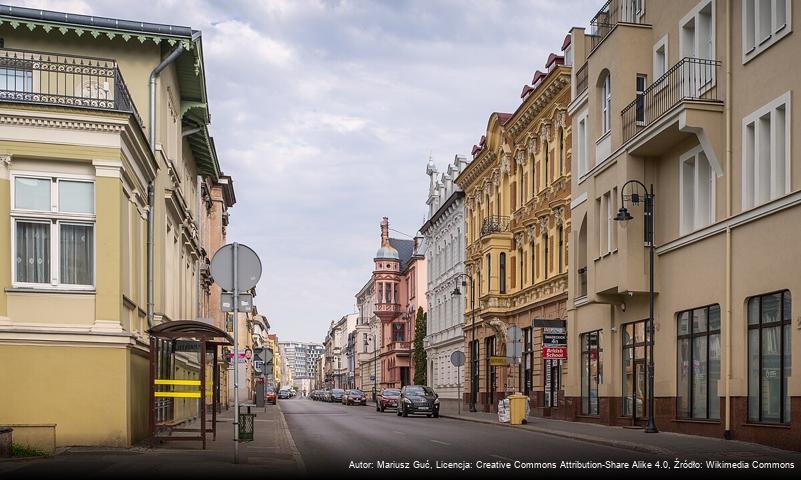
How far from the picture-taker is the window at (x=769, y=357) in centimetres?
2064

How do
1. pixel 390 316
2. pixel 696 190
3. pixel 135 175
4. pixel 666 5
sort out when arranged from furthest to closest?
pixel 390 316
pixel 666 5
pixel 696 190
pixel 135 175

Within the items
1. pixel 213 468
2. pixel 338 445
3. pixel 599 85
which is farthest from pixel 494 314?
pixel 213 468

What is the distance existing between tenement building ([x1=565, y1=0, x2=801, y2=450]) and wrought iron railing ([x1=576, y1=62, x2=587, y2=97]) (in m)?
0.52

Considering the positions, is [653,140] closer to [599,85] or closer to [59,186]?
[599,85]

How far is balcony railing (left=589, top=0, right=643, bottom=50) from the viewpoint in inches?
1177

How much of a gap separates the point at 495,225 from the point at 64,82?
103 ft

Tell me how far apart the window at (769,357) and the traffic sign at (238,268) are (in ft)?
37.0

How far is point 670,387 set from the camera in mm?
26812

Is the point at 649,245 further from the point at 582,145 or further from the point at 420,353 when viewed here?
the point at 420,353

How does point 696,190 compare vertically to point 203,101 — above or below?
below

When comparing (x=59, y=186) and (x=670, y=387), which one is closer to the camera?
(x=59, y=186)

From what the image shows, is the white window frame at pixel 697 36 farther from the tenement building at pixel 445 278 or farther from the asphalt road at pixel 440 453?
the tenement building at pixel 445 278

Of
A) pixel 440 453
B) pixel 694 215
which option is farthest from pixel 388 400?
pixel 440 453

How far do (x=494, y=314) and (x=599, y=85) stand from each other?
742 inches
